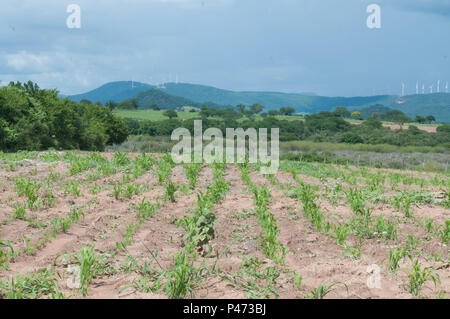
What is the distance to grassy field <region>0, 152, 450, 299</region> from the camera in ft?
15.1

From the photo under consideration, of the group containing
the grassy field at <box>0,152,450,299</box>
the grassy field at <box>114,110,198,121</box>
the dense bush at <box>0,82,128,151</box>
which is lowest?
the grassy field at <box>0,152,450,299</box>

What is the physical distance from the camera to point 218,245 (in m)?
6.40

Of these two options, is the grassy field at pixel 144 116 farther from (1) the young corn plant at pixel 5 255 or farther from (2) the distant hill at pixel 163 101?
(1) the young corn plant at pixel 5 255

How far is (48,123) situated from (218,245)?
104 feet

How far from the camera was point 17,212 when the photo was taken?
753 cm

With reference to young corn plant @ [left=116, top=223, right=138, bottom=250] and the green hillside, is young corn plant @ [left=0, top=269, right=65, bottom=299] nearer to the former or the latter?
young corn plant @ [left=116, top=223, right=138, bottom=250]

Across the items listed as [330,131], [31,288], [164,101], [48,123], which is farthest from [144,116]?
[31,288]

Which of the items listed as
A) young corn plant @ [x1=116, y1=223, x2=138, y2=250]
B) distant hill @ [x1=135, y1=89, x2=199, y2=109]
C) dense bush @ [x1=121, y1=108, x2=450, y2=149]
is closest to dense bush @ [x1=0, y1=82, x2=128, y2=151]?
young corn plant @ [x1=116, y1=223, x2=138, y2=250]

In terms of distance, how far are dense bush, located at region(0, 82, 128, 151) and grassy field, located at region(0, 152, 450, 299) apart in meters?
19.7

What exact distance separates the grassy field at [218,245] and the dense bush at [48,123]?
19655mm
